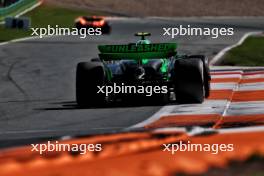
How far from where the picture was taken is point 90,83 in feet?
44.0

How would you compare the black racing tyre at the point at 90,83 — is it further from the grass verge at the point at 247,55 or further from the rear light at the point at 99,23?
the rear light at the point at 99,23

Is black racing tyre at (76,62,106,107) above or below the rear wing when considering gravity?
below

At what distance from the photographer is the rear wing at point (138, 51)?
13.6m

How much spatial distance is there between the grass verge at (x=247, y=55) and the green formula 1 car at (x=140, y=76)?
8850mm

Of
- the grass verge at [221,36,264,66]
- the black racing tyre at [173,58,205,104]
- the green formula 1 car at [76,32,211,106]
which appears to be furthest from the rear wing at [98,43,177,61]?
the grass verge at [221,36,264,66]

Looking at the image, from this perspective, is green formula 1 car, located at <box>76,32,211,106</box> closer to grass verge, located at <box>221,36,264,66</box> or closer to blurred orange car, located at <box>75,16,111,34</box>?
grass verge, located at <box>221,36,264,66</box>

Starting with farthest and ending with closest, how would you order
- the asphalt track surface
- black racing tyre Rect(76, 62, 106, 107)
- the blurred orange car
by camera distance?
the blurred orange car → black racing tyre Rect(76, 62, 106, 107) → the asphalt track surface

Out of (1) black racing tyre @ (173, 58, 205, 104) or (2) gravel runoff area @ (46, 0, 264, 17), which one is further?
(2) gravel runoff area @ (46, 0, 264, 17)

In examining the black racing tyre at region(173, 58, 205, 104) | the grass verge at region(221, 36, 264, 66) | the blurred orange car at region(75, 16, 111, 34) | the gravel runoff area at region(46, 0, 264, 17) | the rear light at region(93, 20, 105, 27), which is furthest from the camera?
the gravel runoff area at region(46, 0, 264, 17)

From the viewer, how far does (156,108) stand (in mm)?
12727

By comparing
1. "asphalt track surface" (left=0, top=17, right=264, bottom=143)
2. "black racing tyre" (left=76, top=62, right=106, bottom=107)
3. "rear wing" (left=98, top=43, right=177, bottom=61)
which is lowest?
"asphalt track surface" (left=0, top=17, right=264, bottom=143)

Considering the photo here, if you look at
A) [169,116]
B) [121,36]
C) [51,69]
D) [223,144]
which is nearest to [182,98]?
[169,116]

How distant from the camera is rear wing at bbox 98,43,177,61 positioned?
1358cm

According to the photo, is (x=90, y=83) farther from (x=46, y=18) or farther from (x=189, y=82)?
(x=46, y=18)
